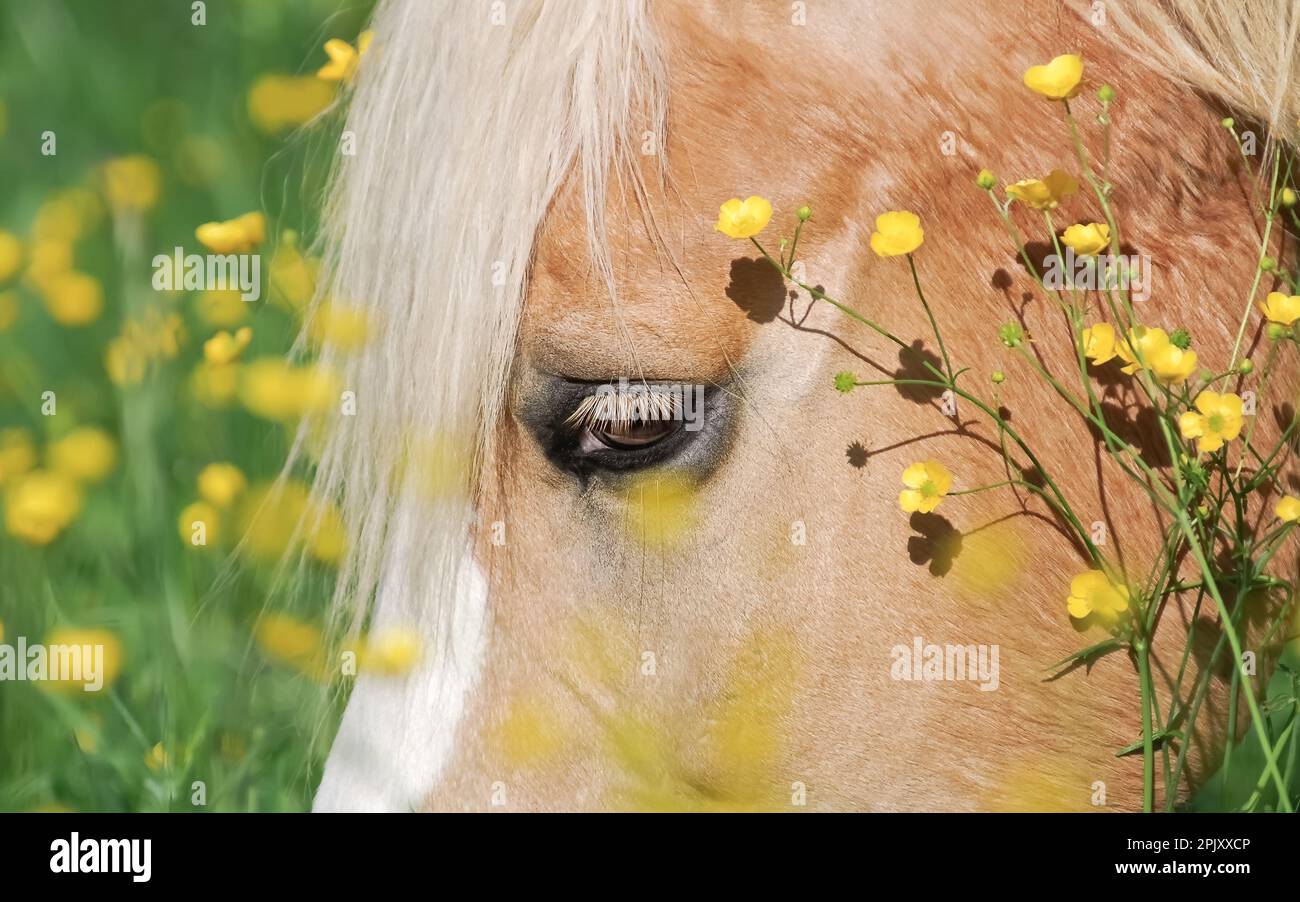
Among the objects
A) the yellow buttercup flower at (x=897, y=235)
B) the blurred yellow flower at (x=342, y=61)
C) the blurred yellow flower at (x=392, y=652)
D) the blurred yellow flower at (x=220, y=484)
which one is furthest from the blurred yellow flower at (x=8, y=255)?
the yellow buttercup flower at (x=897, y=235)

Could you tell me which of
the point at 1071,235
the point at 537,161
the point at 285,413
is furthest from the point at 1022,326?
the point at 285,413

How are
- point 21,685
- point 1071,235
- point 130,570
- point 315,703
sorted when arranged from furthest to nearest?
point 130,570 < point 21,685 < point 315,703 < point 1071,235

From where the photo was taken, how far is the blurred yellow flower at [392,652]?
58.7 inches

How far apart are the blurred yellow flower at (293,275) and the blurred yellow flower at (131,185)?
2.40ft

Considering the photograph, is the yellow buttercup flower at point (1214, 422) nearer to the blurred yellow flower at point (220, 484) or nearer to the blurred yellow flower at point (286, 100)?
the blurred yellow flower at point (220, 484)

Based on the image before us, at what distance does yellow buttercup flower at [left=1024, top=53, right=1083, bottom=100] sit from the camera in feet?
4.44

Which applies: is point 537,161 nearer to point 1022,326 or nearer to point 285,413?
point 1022,326

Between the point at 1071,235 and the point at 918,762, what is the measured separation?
0.69 metres

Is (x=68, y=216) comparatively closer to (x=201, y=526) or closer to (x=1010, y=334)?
(x=201, y=526)

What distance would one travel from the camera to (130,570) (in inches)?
99.4

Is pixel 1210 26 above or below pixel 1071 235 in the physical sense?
above

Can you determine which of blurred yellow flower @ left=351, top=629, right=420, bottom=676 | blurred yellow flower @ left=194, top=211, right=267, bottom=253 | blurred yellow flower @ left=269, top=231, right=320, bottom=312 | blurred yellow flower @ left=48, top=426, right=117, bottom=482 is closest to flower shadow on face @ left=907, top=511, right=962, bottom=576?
blurred yellow flower @ left=351, top=629, right=420, bottom=676

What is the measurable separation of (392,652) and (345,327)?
17.7 inches

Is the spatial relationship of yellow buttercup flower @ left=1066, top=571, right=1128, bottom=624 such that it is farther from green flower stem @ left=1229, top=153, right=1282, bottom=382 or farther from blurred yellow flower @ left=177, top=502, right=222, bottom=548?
blurred yellow flower @ left=177, top=502, right=222, bottom=548
